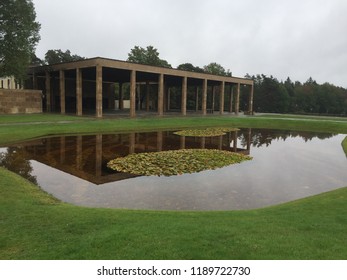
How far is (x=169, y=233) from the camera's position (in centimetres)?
734

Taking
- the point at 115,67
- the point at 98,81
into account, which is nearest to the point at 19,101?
the point at 98,81

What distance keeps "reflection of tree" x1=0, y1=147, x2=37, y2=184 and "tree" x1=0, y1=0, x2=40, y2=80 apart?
29775 mm

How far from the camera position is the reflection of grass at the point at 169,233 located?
248 inches

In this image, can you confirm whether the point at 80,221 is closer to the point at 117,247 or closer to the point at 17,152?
the point at 117,247

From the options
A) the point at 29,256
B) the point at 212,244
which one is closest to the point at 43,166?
the point at 29,256

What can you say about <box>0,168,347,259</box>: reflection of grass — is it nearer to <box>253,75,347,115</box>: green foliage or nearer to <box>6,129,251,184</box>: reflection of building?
<box>6,129,251,184</box>: reflection of building

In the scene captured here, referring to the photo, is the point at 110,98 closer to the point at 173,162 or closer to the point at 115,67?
the point at 115,67

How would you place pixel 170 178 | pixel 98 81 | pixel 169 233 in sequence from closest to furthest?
pixel 169 233, pixel 170 178, pixel 98 81

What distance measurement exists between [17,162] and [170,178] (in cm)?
967

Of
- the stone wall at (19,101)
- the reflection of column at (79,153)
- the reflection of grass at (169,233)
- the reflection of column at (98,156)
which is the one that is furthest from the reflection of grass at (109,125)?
the reflection of grass at (169,233)

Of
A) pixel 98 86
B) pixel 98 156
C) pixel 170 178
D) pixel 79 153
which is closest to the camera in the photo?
pixel 170 178

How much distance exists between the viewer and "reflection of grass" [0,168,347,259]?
629 cm
